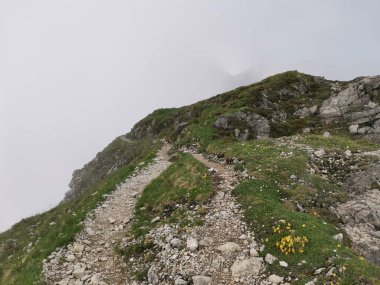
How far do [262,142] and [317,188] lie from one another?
11.0 metres

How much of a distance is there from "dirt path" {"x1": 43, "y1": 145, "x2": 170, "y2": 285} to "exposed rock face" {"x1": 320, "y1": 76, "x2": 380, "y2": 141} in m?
25.6

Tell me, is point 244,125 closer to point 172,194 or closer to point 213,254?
point 172,194

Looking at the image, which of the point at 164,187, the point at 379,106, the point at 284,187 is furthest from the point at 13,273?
the point at 379,106

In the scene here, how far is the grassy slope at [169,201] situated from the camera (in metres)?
21.5

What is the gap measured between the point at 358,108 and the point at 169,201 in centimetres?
2936

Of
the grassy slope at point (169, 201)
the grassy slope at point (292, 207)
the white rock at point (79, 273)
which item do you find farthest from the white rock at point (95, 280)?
the grassy slope at point (292, 207)

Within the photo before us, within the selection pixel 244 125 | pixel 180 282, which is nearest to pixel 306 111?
pixel 244 125

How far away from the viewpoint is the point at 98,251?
907 inches

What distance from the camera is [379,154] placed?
3003 centimetres

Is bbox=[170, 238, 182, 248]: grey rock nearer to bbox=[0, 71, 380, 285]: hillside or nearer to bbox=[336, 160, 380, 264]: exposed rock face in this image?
bbox=[0, 71, 380, 285]: hillside

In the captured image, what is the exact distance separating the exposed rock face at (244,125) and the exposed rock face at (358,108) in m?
7.88

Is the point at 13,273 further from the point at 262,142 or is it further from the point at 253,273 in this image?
the point at 262,142

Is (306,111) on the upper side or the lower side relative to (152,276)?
upper

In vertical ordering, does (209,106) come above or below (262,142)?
above
